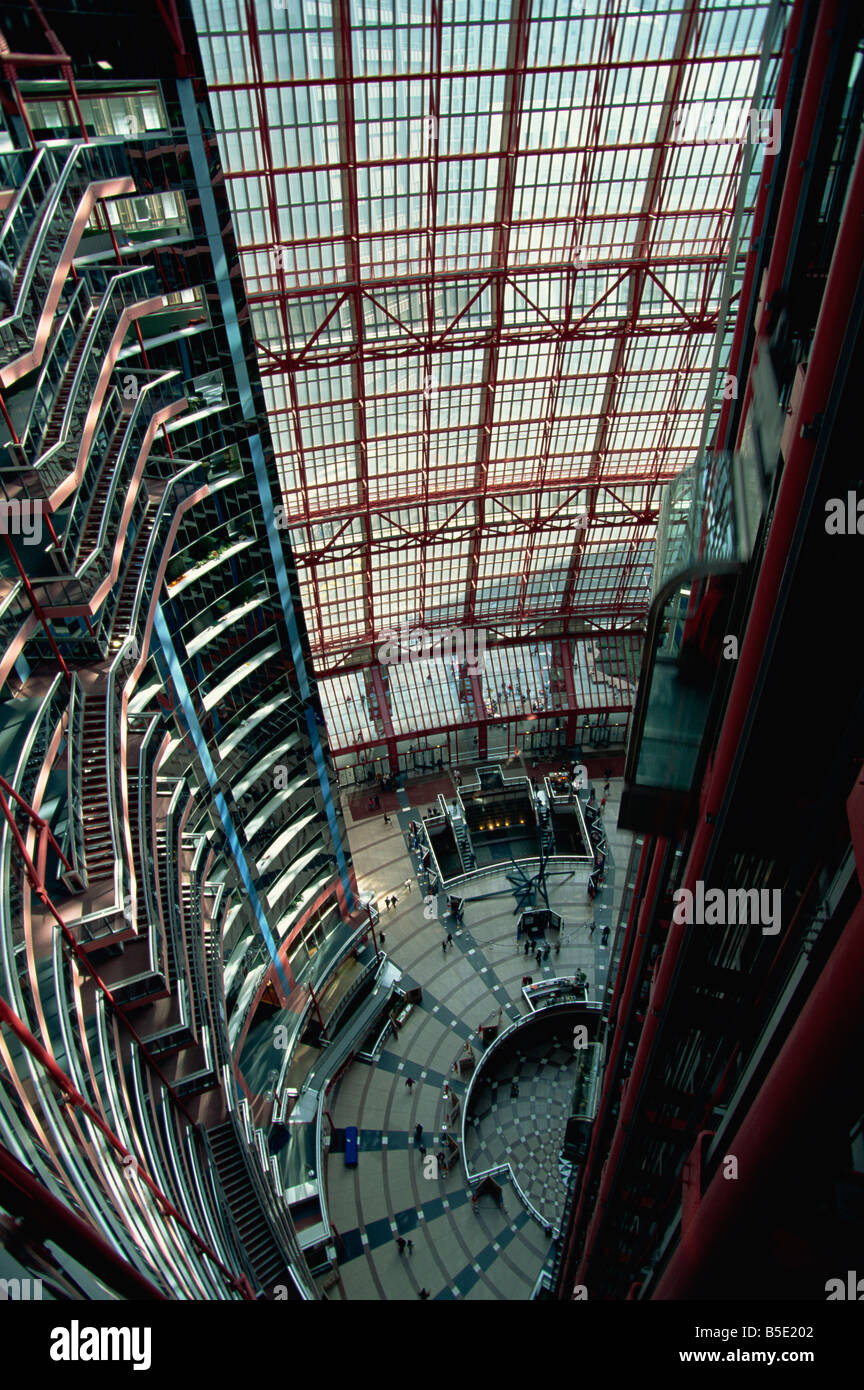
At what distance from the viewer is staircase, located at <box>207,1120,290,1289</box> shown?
26.7 meters

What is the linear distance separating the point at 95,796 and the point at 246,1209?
1578cm

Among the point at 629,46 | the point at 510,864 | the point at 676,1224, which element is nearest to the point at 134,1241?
the point at 676,1224

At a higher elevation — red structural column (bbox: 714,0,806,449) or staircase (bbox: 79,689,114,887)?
red structural column (bbox: 714,0,806,449)

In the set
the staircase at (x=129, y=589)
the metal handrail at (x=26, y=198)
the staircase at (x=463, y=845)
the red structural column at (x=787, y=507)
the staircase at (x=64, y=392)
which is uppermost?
the metal handrail at (x=26, y=198)

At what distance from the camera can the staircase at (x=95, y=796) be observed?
19.4 meters

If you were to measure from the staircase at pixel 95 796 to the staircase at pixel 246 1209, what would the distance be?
37.2ft

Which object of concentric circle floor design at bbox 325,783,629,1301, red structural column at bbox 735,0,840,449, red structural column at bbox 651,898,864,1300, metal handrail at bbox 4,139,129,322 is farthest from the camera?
concentric circle floor design at bbox 325,783,629,1301

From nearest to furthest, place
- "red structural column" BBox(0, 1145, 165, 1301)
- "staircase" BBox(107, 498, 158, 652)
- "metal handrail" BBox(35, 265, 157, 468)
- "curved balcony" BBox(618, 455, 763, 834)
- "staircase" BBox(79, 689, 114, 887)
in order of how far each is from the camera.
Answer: "curved balcony" BBox(618, 455, 763, 834) < "red structural column" BBox(0, 1145, 165, 1301) < "metal handrail" BBox(35, 265, 157, 468) < "staircase" BBox(79, 689, 114, 887) < "staircase" BBox(107, 498, 158, 652)

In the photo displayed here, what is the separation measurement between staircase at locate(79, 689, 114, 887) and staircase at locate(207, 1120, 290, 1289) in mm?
11354

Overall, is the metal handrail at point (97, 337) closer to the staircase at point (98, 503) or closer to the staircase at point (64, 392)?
the staircase at point (64, 392)

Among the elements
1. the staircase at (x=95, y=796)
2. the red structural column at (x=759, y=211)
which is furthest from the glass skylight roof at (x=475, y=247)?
the red structural column at (x=759, y=211)

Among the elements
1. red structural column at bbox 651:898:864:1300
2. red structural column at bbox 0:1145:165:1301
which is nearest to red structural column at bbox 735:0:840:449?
red structural column at bbox 651:898:864:1300

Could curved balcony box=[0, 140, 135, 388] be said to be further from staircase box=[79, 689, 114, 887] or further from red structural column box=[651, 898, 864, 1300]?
red structural column box=[651, 898, 864, 1300]
